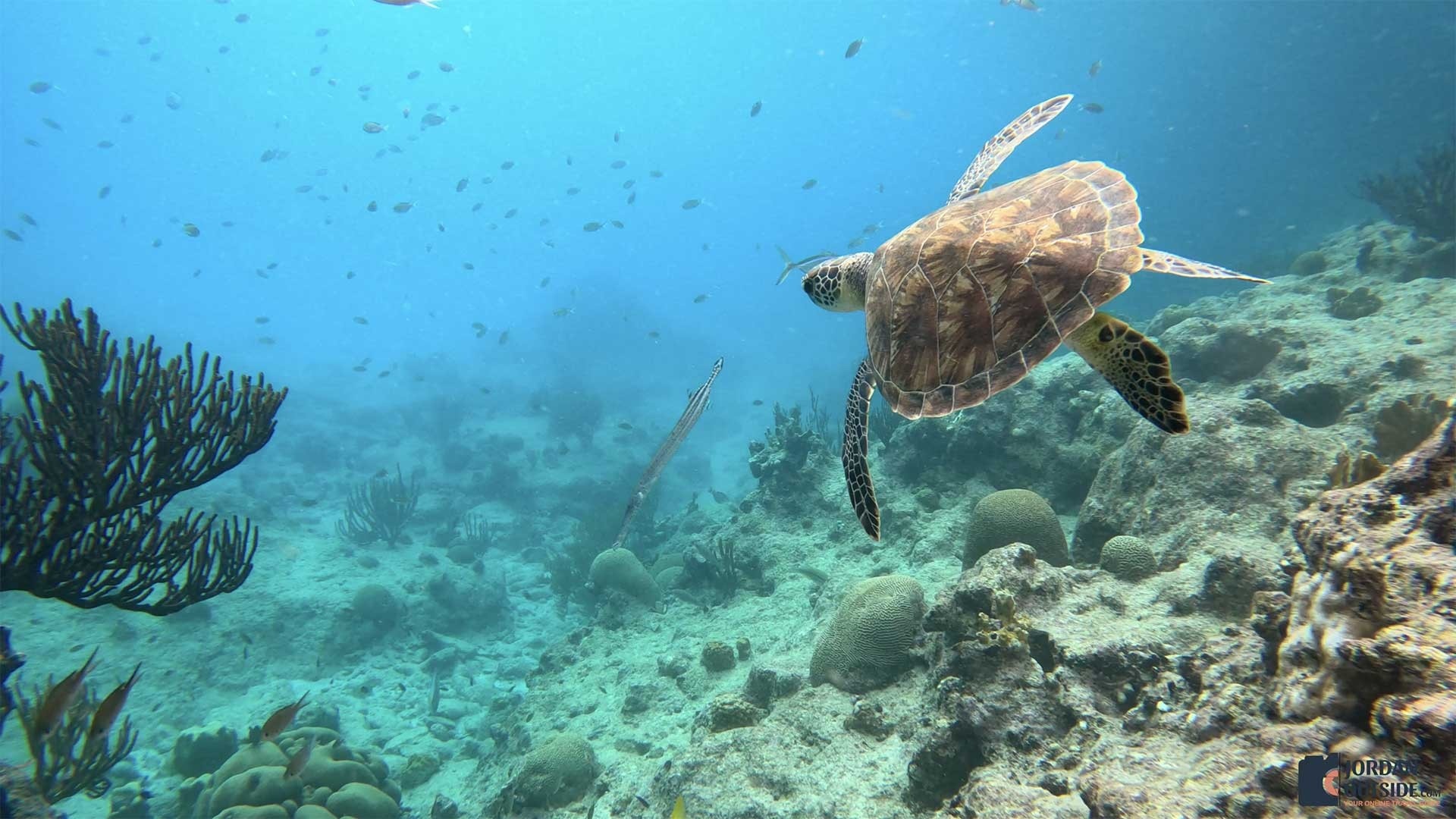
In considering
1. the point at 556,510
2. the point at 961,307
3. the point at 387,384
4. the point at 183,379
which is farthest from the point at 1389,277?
the point at 387,384

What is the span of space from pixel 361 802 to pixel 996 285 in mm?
7380

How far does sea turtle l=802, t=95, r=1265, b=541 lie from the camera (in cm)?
293

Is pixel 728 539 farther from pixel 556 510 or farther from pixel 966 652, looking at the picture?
pixel 556 510

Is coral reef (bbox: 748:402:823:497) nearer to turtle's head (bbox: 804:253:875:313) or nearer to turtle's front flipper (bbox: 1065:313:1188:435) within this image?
turtle's head (bbox: 804:253:875:313)

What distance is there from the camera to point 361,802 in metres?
5.39

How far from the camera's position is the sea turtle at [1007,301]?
2.93 metres

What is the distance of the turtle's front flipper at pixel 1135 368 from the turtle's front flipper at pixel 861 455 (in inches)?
54.3

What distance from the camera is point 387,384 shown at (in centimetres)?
3631

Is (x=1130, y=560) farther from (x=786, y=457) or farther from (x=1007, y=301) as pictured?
(x=786, y=457)

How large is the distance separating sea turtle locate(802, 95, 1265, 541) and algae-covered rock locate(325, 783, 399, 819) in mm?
5856

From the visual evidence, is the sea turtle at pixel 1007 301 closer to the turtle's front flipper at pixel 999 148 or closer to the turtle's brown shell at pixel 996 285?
the turtle's brown shell at pixel 996 285

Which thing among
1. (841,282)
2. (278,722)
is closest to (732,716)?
(278,722)

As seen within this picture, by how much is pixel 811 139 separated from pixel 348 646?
4120 inches

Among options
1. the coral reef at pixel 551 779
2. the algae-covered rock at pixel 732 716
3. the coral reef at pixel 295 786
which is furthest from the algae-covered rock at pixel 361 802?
the algae-covered rock at pixel 732 716
